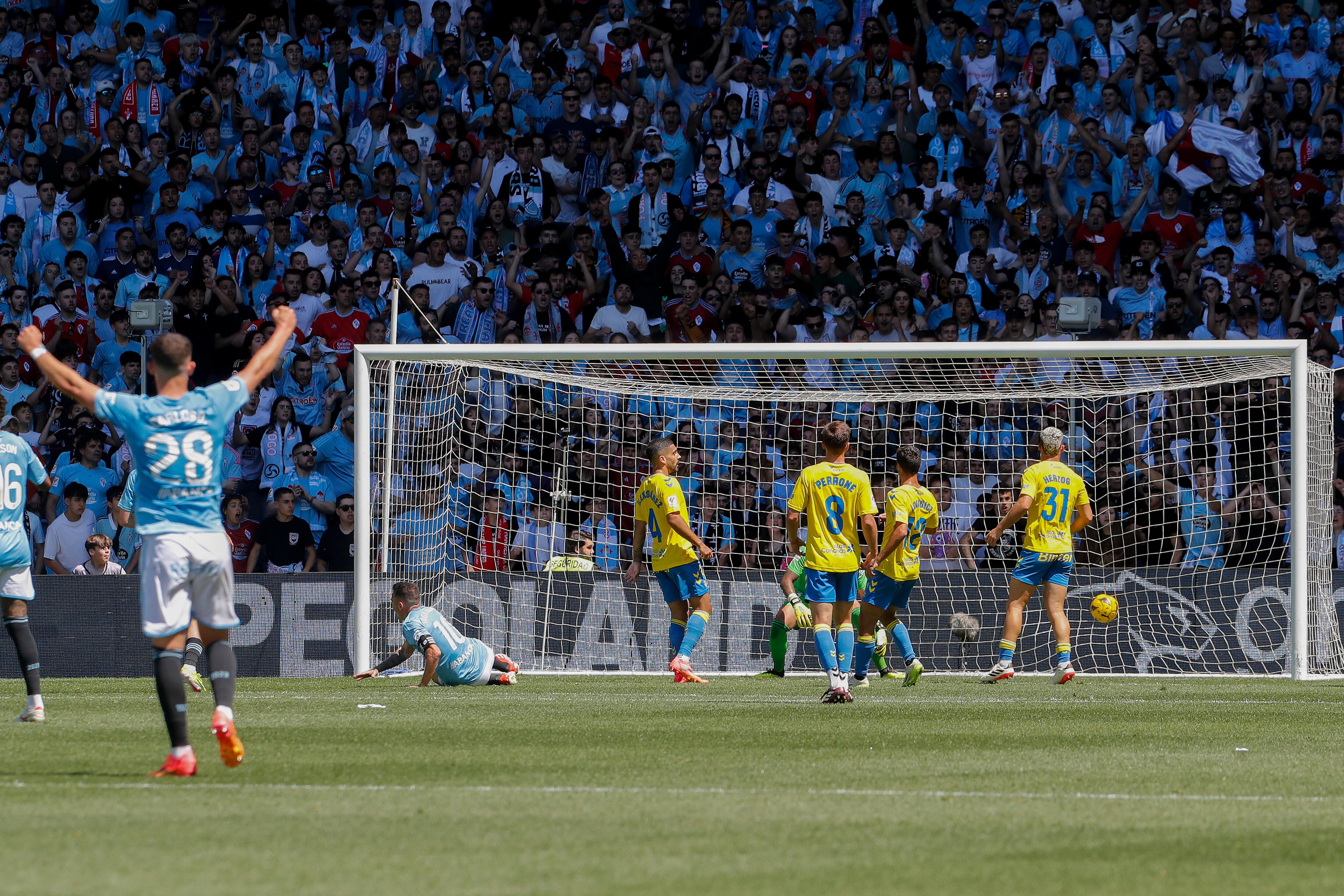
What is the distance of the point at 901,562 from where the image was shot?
46.4 ft

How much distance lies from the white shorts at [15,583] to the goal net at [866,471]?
14.8 feet

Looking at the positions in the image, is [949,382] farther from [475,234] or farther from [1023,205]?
[475,234]

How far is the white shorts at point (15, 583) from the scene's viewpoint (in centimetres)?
1096

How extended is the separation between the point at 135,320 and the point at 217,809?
12.5 meters

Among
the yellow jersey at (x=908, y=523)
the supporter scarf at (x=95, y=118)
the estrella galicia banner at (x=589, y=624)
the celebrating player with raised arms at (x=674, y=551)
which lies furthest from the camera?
the supporter scarf at (x=95, y=118)

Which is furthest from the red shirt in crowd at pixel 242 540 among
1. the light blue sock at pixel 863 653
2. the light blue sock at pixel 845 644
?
the light blue sock at pixel 845 644

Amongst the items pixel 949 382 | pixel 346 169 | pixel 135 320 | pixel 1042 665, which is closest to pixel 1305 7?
pixel 949 382

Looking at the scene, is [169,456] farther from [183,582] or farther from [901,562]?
[901,562]

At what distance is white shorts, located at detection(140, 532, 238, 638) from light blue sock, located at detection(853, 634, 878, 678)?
24.5 feet

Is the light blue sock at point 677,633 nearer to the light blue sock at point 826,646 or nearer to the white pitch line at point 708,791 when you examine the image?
the light blue sock at point 826,646

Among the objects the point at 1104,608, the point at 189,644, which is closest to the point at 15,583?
the point at 189,644

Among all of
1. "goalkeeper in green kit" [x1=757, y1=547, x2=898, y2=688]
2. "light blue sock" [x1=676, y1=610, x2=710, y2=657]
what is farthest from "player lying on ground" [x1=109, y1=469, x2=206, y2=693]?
"goalkeeper in green kit" [x1=757, y1=547, x2=898, y2=688]

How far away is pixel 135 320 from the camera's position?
17.6m

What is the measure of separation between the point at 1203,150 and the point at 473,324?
8.75m
